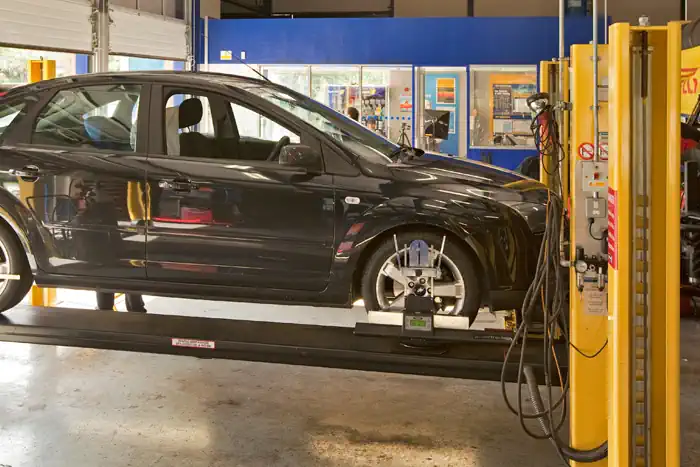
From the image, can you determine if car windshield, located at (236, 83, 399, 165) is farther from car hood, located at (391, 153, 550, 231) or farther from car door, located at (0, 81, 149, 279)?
car door, located at (0, 81, 149, 279)

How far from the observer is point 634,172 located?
240 centimetres

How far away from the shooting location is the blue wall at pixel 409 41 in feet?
36.8

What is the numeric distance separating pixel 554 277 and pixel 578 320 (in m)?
0.24

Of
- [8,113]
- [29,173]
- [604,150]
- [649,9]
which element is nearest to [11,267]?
[29,173]

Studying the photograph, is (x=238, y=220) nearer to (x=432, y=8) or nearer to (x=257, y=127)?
(x=257, y=127)

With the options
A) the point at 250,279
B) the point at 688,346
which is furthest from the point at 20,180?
the point at 688,346

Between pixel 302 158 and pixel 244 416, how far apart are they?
1392 mm

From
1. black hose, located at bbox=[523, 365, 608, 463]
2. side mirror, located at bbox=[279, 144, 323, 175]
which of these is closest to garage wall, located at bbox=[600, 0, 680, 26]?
side mirror, located at bbox=[279, 144, 323, 175]

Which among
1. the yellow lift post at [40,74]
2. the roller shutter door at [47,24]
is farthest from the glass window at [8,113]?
the roller shutter door at [47,24]

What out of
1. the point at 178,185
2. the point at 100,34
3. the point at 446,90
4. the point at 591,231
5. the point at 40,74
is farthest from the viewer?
the point at 446,90

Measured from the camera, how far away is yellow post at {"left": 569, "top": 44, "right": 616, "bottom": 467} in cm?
264

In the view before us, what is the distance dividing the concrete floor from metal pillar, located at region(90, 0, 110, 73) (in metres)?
5.22

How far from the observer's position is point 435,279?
3.66m

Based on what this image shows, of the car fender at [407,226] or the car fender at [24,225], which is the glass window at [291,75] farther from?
the car fender at [407,226]
